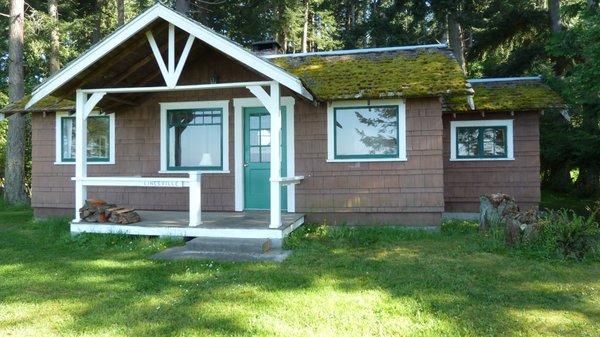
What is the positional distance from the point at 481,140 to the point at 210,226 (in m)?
7.13

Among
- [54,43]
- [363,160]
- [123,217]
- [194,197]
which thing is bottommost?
[123,217]

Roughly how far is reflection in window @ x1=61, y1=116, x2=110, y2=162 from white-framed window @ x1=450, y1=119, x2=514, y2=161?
26.9 ft

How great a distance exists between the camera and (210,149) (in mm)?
9969

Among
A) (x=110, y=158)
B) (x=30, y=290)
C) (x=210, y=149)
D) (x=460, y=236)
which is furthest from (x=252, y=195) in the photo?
(x=30, y=290)

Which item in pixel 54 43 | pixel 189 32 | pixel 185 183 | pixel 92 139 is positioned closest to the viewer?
pixel 189 32

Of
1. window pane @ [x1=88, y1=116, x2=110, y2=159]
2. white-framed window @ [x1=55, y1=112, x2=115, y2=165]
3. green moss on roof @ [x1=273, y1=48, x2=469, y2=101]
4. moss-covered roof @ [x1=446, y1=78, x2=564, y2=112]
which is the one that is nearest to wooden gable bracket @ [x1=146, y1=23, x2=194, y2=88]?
green moss on roof @ [x1=273, y1=48, x2=469, y2=101]

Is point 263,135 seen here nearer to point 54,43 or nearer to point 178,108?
point 178,108

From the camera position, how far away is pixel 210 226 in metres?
7.76

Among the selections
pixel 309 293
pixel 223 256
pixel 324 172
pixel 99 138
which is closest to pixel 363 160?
pixel 324 172

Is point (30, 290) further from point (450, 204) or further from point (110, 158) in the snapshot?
point (450, 204)

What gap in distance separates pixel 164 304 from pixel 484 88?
10.2m

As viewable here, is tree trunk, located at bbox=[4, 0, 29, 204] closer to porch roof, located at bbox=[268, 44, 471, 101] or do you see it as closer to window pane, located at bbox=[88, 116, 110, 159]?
window pane, located at bbox=[88, 116, 110, 159]

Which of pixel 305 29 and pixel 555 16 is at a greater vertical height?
pixel 305 29

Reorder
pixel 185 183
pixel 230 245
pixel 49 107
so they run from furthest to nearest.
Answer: pixel 49 107 < pixel 185 183 < pixel 230 245
